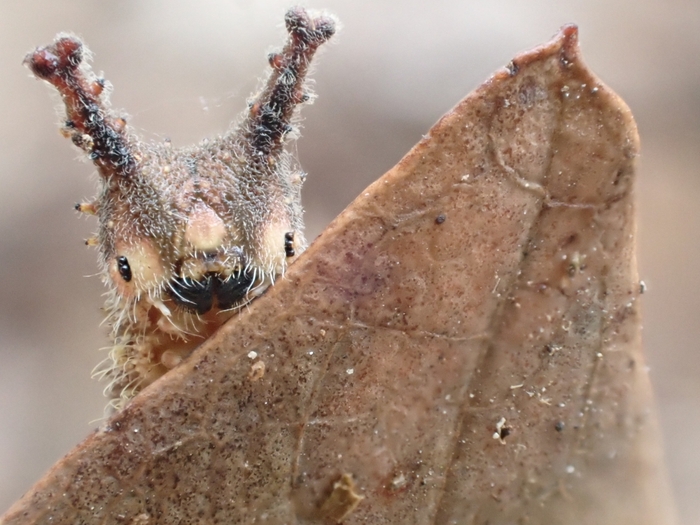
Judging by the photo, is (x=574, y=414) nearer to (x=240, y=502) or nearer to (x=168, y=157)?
(x=240, y=502)

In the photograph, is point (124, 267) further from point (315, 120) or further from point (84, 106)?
point (315, 120)

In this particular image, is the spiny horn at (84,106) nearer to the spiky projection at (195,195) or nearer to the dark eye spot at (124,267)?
the spiky projection at (195,195)

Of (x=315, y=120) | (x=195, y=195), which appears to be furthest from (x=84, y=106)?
(x=315, y=120)

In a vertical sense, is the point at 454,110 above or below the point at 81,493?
above

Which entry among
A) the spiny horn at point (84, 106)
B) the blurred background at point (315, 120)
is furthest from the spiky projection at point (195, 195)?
the blurred background at point (315, 120)

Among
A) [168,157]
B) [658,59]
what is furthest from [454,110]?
[658,59]

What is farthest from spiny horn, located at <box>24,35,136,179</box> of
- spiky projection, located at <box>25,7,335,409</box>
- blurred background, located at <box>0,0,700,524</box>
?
blurred background, located at <box>0,0,700,524</box>

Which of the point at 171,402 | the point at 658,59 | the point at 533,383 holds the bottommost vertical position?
the point at 171,402
